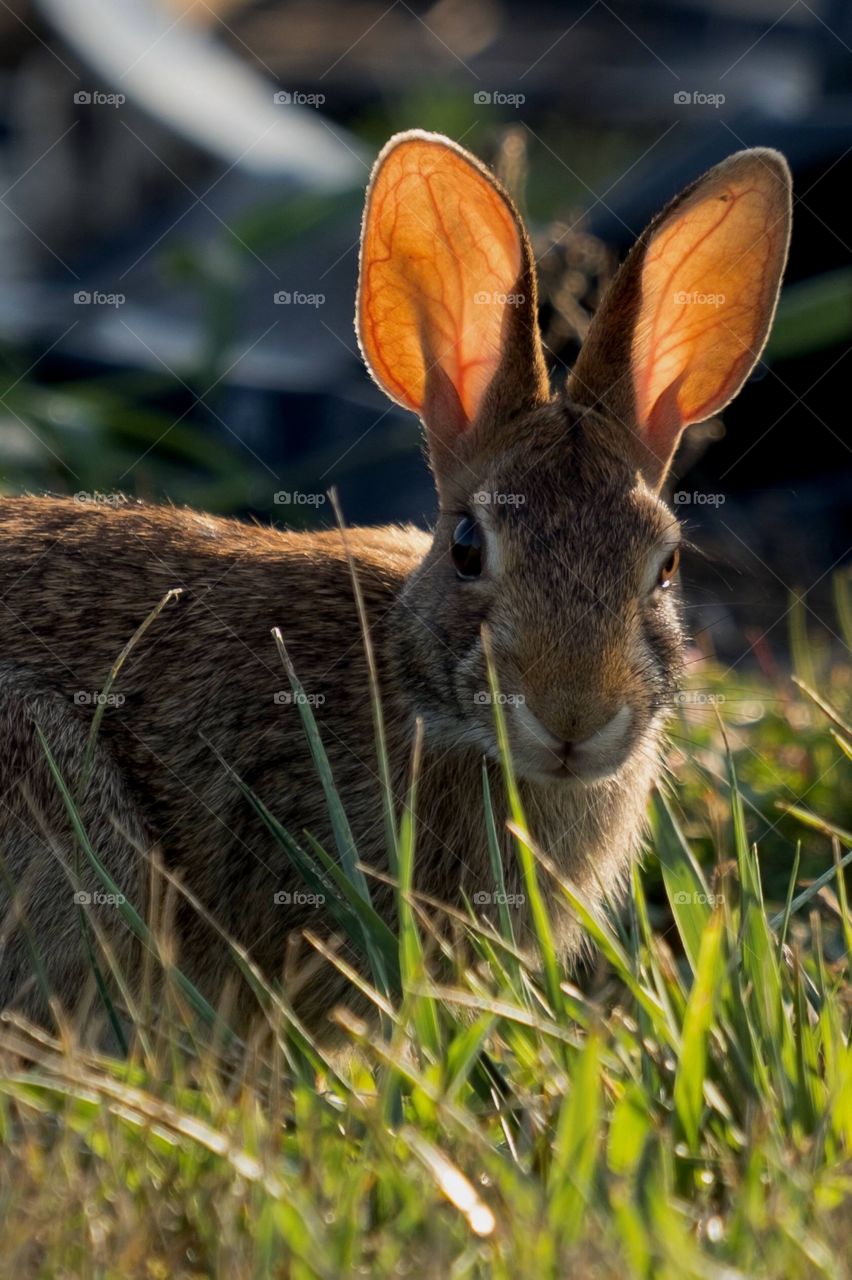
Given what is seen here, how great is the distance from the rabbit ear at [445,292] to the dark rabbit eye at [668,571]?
51 cm

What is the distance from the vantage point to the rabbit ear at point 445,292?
369 centimetres

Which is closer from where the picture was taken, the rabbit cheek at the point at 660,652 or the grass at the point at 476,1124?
the grass at the point at 476,1124

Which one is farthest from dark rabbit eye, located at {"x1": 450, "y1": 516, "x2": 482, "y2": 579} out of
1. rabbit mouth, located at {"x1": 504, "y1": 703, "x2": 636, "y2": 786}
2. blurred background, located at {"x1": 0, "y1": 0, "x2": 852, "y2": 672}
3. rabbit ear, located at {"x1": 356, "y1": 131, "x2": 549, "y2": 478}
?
blurred background, located at {"x1": 0, "y1": 0, "x2": 852, "y2": 672}

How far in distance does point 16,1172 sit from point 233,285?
4.56m

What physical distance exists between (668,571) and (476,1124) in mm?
1739

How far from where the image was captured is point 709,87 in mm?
10000

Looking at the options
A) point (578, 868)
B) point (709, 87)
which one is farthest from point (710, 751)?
point (709, 87)

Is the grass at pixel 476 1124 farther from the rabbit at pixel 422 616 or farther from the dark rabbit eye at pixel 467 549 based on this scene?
the dark rabbit eye at pixel 467 549

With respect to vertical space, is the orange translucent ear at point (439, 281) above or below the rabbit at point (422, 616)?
above

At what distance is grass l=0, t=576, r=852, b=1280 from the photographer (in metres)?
2.03

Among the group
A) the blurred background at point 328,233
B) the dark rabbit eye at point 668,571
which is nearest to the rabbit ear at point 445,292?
the dark rabbit eye at point 668,571

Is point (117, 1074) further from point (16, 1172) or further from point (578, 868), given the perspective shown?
point (578, 868)

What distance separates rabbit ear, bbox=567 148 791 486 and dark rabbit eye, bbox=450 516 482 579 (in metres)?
0.48

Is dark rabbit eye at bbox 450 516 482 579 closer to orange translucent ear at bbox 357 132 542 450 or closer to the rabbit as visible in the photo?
the rabbit
